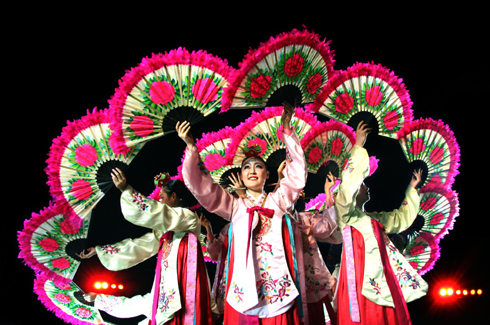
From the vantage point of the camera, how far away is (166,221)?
251 centimetres

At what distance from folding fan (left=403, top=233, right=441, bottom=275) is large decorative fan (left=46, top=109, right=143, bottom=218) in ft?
8.60

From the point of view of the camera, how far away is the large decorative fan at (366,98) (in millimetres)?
2479

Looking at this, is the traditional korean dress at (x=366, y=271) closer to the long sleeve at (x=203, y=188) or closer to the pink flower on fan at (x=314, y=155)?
the pink flower on fan at (x=314, y=155)

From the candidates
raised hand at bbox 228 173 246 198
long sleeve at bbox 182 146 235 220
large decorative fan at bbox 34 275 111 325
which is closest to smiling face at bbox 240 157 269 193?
long sleeve at bbox 182 146 235 220

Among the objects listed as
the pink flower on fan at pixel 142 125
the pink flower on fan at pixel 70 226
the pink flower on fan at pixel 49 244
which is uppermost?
the pink flower on fan at pixel 142 125

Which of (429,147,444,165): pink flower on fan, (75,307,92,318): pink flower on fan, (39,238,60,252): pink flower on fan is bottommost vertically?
(75,307,92,318): pink flower on fan

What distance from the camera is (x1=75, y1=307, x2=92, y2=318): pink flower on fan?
3334mm

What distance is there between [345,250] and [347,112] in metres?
0.93

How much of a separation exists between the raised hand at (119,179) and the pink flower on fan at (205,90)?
74 cm

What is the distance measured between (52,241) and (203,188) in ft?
5.21

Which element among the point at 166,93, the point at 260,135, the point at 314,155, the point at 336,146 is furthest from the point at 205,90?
the point at 336,146

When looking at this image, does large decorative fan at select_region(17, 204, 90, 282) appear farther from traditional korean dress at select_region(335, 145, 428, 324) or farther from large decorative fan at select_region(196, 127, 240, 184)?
traditional korean dress at select_region(335, 145, 428, 324)

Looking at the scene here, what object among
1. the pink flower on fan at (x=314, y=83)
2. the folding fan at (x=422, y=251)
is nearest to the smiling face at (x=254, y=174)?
the pink flower on fan at (x=314, y=83)

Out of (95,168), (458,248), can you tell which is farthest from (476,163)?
(95,168)
